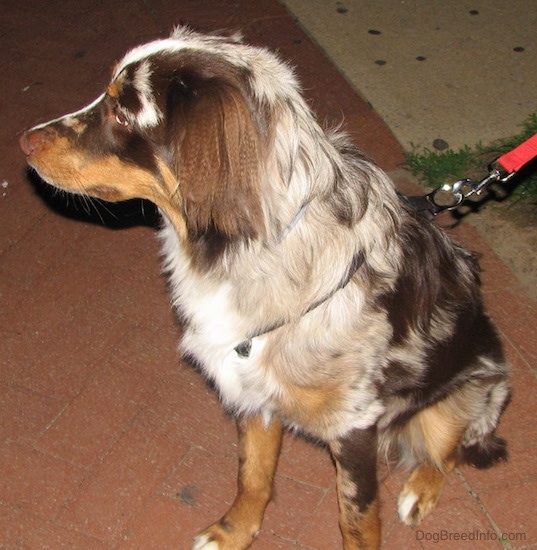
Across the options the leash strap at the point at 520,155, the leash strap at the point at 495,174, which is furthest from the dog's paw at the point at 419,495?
the leash strap at the point at 520,155

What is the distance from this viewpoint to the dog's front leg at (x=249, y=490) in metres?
3.12

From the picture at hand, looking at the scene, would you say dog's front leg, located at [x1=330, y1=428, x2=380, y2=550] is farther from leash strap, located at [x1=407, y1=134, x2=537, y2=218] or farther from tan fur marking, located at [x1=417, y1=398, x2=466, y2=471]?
leash strap, located at [x1=407, y1=134, x2=537, y2=218]

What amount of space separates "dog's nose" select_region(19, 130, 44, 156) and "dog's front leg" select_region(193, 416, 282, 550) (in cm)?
140

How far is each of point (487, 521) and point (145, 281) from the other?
7.20ft

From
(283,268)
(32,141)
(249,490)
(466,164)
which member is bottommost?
(249,490)

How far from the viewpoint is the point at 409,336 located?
9.03 ft

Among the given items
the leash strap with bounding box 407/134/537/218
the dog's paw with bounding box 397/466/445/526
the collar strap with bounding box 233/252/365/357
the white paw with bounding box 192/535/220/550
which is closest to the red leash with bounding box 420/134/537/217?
the leash strap with bounding box 407/134/537/218

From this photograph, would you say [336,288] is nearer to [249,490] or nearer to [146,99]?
[146,99]

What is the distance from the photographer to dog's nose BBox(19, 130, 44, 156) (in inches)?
101

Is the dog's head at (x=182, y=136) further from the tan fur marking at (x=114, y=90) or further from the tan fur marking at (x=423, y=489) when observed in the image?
the tan fur marking at (x=423, y=489)

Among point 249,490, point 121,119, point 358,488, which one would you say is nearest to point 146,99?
point 121,119

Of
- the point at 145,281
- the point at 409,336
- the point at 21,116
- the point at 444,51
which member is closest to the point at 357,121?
the point at 444,51

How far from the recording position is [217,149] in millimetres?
2078

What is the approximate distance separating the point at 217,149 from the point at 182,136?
0.13 metres
